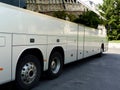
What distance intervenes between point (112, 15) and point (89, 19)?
32.4 metres

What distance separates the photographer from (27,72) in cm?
536

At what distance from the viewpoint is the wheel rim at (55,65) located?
22.4 feet

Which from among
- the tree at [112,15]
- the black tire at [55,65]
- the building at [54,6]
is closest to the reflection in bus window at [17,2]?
the building at [54,6]

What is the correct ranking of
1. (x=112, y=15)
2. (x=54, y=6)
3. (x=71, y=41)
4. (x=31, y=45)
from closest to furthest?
(x=31, y=45) → (x=54, y=6) → (x=71, y=41) → (x=112, y=15)

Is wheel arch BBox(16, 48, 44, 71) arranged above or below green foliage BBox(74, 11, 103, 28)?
below

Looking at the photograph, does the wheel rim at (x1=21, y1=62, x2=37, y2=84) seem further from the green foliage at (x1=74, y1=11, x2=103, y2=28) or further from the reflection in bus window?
the green foliage at (x1=74, y1=11, x2=103, y2=28)

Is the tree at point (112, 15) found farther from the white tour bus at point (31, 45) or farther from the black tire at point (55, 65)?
the black tire at point (55, 65)

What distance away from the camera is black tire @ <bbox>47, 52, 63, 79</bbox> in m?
6.57

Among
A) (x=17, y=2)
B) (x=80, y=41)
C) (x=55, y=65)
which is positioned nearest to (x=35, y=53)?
(x=17, y=2)

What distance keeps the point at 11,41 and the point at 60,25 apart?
8.60 feet

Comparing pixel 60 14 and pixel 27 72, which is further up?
pixel 60 14

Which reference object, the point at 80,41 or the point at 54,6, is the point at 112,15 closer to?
the point at 80,41

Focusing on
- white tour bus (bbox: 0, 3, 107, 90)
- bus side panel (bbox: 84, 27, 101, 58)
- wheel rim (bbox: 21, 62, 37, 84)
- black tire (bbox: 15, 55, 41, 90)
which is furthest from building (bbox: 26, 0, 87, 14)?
bus side panel (bbox: 84, 27, 101, 58)

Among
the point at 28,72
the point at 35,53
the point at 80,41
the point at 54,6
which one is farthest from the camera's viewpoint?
the point at 80,41
